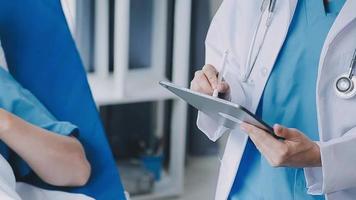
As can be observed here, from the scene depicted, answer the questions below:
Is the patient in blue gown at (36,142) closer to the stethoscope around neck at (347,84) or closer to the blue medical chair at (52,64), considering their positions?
the blue medical chair at (52,64)

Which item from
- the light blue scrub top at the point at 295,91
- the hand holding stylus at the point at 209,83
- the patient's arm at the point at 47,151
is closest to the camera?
the light blue scrub top at the point at 295,91

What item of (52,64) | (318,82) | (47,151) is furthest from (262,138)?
(52,64)

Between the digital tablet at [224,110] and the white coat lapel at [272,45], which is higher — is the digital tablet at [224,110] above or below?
below

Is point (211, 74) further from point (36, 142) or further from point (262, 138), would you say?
point (36, 142)

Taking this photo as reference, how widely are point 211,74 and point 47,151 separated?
411 mm

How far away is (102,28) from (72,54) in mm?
579

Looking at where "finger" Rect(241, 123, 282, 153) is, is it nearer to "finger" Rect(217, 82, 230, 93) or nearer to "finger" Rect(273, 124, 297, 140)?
"finger" Rect(273, 124, 297, 140)

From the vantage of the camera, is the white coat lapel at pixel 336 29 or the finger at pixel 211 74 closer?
the white coat lapel at pixel 336 29

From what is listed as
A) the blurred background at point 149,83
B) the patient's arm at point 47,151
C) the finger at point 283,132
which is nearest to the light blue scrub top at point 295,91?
the finger at point 283,132

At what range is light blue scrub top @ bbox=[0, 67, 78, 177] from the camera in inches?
55.9

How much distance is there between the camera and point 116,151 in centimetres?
262

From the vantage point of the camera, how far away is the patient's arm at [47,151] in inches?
51.8

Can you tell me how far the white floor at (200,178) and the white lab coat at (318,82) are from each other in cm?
119

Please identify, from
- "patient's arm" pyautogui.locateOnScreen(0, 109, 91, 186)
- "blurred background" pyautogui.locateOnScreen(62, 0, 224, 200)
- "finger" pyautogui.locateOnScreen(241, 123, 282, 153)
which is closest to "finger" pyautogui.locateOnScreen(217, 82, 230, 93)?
"finger" pyautogui.locateOnScreen(241, 123, 282, 153)
